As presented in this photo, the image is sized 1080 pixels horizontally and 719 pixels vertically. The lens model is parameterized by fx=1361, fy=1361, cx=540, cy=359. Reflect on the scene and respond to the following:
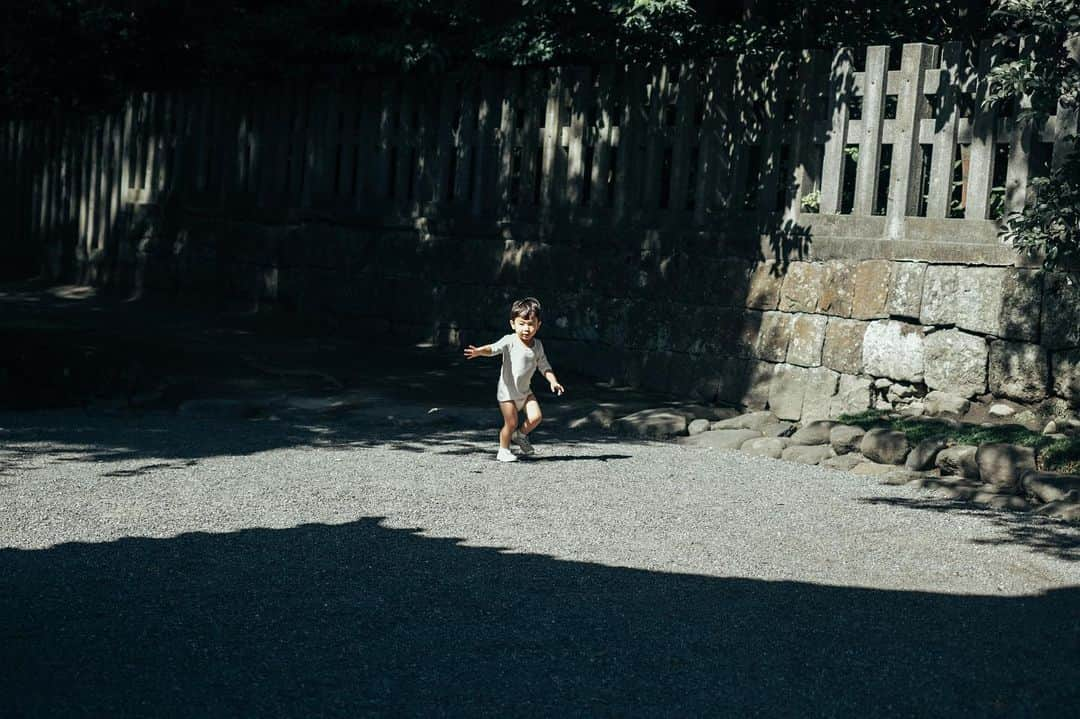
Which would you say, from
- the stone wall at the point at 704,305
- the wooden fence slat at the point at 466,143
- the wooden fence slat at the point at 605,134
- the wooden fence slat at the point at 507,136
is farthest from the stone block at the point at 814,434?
the wooden fence slat at the point at 466,143

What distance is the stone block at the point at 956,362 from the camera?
9742mm

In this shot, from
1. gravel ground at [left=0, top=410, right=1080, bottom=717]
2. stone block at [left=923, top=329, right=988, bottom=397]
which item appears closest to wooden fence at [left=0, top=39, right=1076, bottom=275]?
stone block at [left=923, top=329, right=988, bottom=397]

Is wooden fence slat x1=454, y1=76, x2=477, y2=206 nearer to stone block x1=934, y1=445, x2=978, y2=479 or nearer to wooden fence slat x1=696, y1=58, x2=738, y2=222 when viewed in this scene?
wooden fence slat x1=696, y1=58, x2=738, y2=222

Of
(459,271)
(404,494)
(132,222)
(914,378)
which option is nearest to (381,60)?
(459,271)

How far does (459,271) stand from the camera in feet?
46.4

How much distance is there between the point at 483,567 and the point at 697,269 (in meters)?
6.36

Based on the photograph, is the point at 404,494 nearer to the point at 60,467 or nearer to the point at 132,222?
the point at 60,467

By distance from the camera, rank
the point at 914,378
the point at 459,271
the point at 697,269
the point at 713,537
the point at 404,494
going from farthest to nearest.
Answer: the point at 459,271, the point at 697,269, the point at 914,378, the point at 404,494, the point at 713,537

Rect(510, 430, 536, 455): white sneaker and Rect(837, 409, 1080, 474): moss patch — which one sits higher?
Rect(837, 409, 1080, 474): moss patch

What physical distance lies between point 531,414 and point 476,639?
14.3ft

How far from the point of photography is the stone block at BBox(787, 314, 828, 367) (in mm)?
10797

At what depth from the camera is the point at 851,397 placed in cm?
1041

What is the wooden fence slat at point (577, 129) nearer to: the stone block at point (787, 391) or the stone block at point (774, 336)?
the stone block at point (774, 336)

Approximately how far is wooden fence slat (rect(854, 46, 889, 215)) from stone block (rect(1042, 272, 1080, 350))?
5.68 feet
